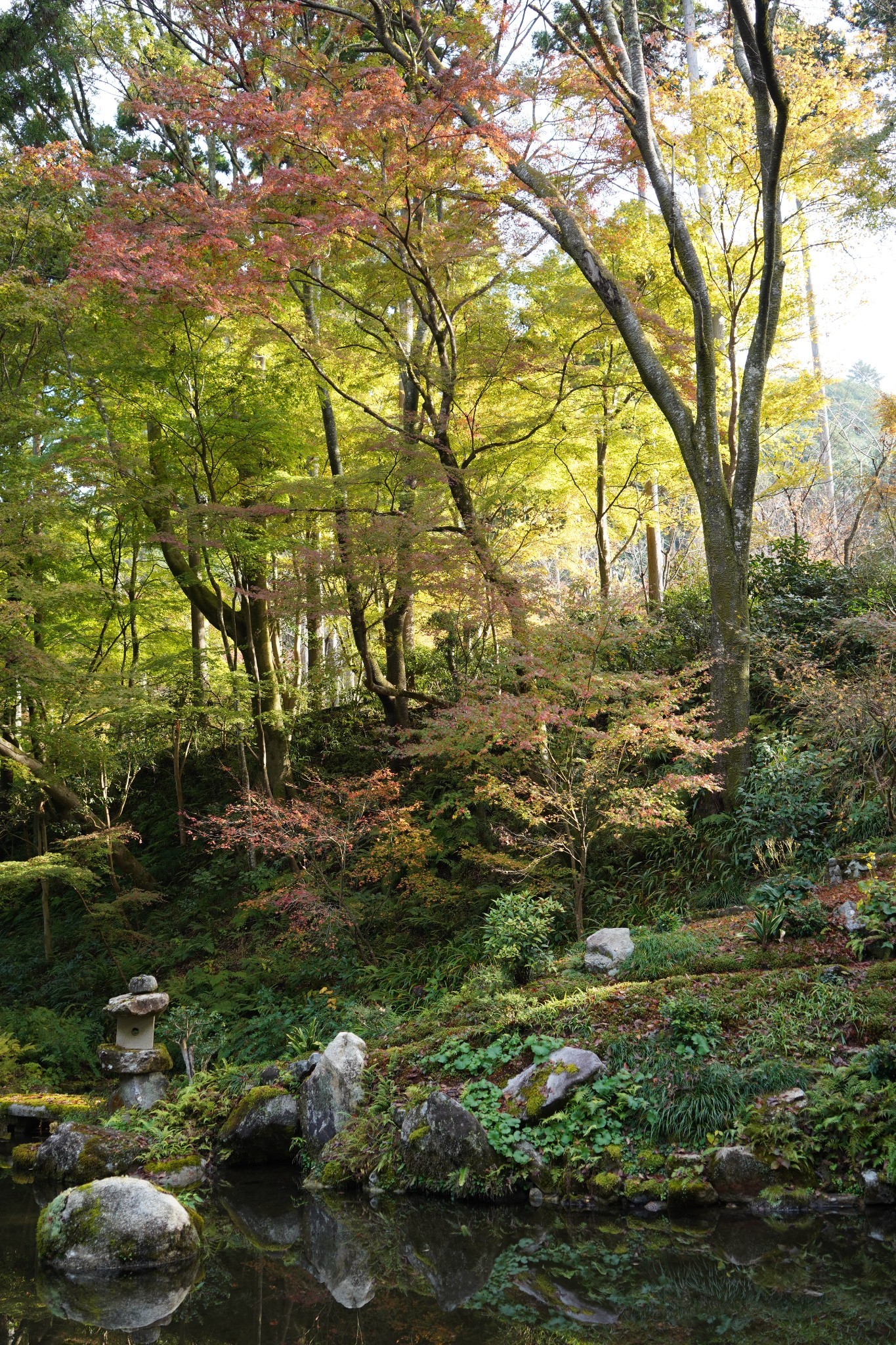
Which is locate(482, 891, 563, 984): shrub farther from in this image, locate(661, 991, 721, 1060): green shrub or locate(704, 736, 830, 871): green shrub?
locate(704, 736, 830, 871): green shrub

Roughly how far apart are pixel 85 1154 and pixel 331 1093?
67.5 inches

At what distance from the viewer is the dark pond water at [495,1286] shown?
3451 mm

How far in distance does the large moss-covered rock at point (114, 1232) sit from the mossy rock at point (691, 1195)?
245cm

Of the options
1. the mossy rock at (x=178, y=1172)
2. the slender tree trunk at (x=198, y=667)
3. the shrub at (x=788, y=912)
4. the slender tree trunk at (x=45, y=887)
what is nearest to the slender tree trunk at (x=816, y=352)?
the shrub at (x=788, y=912)

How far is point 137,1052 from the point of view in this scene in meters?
7.04

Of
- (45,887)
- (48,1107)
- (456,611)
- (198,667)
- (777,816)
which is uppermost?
(456,611)

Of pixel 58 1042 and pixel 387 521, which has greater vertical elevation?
pixel 387 521

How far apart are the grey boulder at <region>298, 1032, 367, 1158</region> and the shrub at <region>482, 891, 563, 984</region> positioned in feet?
4.03

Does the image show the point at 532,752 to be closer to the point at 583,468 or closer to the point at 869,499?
the point at 583,468

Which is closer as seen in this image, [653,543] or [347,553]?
[347,553]

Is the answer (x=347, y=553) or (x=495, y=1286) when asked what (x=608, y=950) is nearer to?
(x=495, y=1286)

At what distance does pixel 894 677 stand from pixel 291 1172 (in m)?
5.64

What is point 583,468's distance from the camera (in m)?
12.2

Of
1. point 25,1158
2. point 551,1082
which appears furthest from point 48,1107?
point 551,1082
